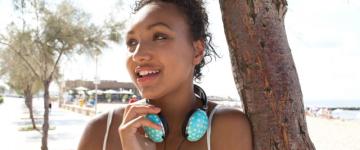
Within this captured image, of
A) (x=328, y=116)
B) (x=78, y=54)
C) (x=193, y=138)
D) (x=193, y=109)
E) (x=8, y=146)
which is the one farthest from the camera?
(x=328, y=116)

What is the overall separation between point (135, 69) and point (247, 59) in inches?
16.1

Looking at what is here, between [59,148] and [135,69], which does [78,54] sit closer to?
[59,148]

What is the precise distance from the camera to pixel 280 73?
1.53m

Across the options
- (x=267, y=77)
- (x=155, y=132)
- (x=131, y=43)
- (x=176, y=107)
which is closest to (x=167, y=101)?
(x=176, y=107)

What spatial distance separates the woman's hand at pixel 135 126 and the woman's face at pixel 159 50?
0.05 m

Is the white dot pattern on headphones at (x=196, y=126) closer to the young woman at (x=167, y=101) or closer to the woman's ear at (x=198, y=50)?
the young woman at (x=167, y=101)

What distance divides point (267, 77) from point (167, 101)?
14.9 inches

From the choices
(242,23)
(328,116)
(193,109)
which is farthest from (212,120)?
(328,116)

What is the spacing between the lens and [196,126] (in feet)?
4.98

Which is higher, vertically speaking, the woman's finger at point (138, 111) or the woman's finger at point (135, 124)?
the woman's finger at point (138, 111)

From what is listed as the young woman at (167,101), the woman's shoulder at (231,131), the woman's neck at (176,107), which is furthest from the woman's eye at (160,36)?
the woman's shoulder at (231,131)

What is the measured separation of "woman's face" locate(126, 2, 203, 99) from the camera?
1.48m

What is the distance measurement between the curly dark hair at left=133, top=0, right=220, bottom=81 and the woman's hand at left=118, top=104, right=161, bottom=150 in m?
0.33

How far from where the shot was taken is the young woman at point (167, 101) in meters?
1.49
